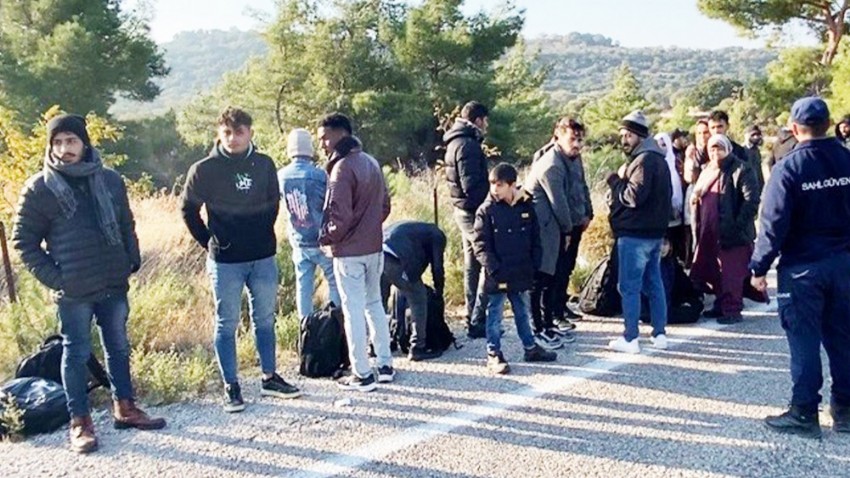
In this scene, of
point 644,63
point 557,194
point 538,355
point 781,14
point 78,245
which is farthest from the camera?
point 644,63

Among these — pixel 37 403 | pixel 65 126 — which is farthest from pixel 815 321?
pixel 37 403

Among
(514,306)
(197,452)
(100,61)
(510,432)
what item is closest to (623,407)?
(510,432)

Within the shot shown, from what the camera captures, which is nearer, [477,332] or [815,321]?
[815,321]

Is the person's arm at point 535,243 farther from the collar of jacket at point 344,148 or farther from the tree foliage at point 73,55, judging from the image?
the tree foliage at point 73,55

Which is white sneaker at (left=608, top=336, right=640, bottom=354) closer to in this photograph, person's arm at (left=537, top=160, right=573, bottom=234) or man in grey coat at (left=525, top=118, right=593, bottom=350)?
man in grey coat at (left=525, top=118, right=593, bottom=350)

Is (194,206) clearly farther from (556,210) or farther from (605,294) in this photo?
(605,294)

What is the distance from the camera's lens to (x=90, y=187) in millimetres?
4617

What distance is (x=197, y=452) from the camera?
4516 mm

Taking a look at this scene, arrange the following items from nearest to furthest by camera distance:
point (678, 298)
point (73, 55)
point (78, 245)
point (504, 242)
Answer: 1. point (78, 245)
2. point (504, 242)
3. point (678, 298)
4. point (73, 55)

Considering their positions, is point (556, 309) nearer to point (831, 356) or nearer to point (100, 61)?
point (831, 356)

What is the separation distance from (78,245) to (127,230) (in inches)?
14.3

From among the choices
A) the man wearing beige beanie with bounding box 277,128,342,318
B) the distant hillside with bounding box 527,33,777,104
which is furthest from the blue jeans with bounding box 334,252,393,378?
the distant hillside with bounding box 527,33,777,104

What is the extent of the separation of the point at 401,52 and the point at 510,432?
30581 mm

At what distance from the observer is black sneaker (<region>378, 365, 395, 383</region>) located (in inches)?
225
